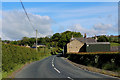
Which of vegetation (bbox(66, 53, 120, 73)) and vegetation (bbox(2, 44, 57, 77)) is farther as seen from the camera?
vegetation (bbox(66, 53, 120, 73))

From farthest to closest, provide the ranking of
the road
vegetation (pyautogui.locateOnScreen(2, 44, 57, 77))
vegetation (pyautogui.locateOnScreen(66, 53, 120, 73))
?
vegetation (pyautogui.locateOnScreen(66, 53, 120, 73)), vegetation (pyautogui.locateOnScreen(2, 44, 57, 77)), the road

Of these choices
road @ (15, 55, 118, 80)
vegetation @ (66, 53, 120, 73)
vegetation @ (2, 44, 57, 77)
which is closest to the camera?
road @ (15, 55, 118, 80)

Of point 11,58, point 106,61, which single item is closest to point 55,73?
point 11,58

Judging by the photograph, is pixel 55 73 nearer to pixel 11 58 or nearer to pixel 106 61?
pixel 11 58

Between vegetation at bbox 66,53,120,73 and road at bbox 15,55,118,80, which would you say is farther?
vegetation at bbox 66,53,120,73

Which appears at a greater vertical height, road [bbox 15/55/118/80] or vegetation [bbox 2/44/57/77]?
vegetation [bbox 2/44/57/77]

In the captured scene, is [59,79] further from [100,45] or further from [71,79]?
[100,45]

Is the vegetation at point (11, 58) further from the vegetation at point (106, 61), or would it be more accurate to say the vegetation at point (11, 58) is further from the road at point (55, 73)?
the vegetation at point (106, 61)

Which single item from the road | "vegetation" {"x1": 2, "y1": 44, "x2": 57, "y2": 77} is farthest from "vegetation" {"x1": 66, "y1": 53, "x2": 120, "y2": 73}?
"vegetation" {"x1": 2, "y1": 44, "x2": 57, "y2": 77}

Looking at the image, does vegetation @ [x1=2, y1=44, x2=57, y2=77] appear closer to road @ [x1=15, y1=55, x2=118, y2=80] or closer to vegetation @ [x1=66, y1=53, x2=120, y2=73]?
road @ [x1=15, y1=55, x2=118, y2=80]

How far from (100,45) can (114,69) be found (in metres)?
41.6

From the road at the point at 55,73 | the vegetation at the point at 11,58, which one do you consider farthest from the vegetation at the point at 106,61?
the vegetation at the point at 11,58

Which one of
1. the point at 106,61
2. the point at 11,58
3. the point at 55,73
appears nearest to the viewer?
the point at 55,73

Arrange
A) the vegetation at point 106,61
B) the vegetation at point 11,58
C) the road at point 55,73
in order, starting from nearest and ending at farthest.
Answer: the road at point 55,73 < the vegetation at point 11,58 < the vegetation at point 106,61
